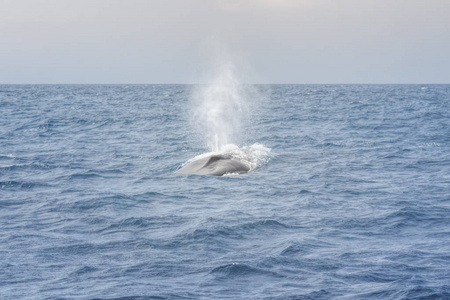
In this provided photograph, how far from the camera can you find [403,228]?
59.9 ft

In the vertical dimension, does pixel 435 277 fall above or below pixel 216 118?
below

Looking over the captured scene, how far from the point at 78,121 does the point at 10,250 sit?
151 ft

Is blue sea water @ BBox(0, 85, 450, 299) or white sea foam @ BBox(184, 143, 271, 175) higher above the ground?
white sea foam @ BBox(184, 143, 271, 175)

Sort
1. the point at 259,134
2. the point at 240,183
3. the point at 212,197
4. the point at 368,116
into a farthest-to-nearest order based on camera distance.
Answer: the point at 368,116, the point at 259,134, the point at 240,183, the point at 212,197

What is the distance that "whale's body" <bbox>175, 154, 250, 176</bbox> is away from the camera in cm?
2792

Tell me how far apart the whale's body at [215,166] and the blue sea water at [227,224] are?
33.4 inches

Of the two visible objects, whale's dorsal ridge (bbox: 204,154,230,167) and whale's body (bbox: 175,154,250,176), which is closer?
whale's body (bbox: 175,154,250,176)

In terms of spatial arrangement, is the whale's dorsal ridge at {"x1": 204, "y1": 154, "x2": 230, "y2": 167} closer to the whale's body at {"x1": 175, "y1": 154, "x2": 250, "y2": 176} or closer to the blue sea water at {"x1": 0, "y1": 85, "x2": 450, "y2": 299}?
the whale's body at {"x1": 175, "y1": 154, "x2": 250, "y2": 176}

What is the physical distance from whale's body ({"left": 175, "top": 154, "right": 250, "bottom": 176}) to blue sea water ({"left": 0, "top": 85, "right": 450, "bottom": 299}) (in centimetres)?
85

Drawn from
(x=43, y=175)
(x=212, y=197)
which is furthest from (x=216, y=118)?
(x=212, y=197)

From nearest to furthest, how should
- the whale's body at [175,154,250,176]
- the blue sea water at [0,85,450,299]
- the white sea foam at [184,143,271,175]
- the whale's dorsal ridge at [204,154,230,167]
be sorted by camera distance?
the blue sea water at [0,85,450,299], the whale's body at [175,154,250,176], the whale's dorsal ridge at [204,154,230,167], the white sea foam at [184,143,271,175]

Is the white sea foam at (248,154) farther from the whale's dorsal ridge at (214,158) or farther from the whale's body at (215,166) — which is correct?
the whale's body at (215,166)

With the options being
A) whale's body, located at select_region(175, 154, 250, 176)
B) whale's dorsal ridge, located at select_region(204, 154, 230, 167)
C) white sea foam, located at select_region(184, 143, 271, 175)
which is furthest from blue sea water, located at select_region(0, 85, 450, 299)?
whale's dorsal ridge, located at select_region(204, 154, 230, 167)

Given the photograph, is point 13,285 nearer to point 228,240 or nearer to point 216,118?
point 228,240
